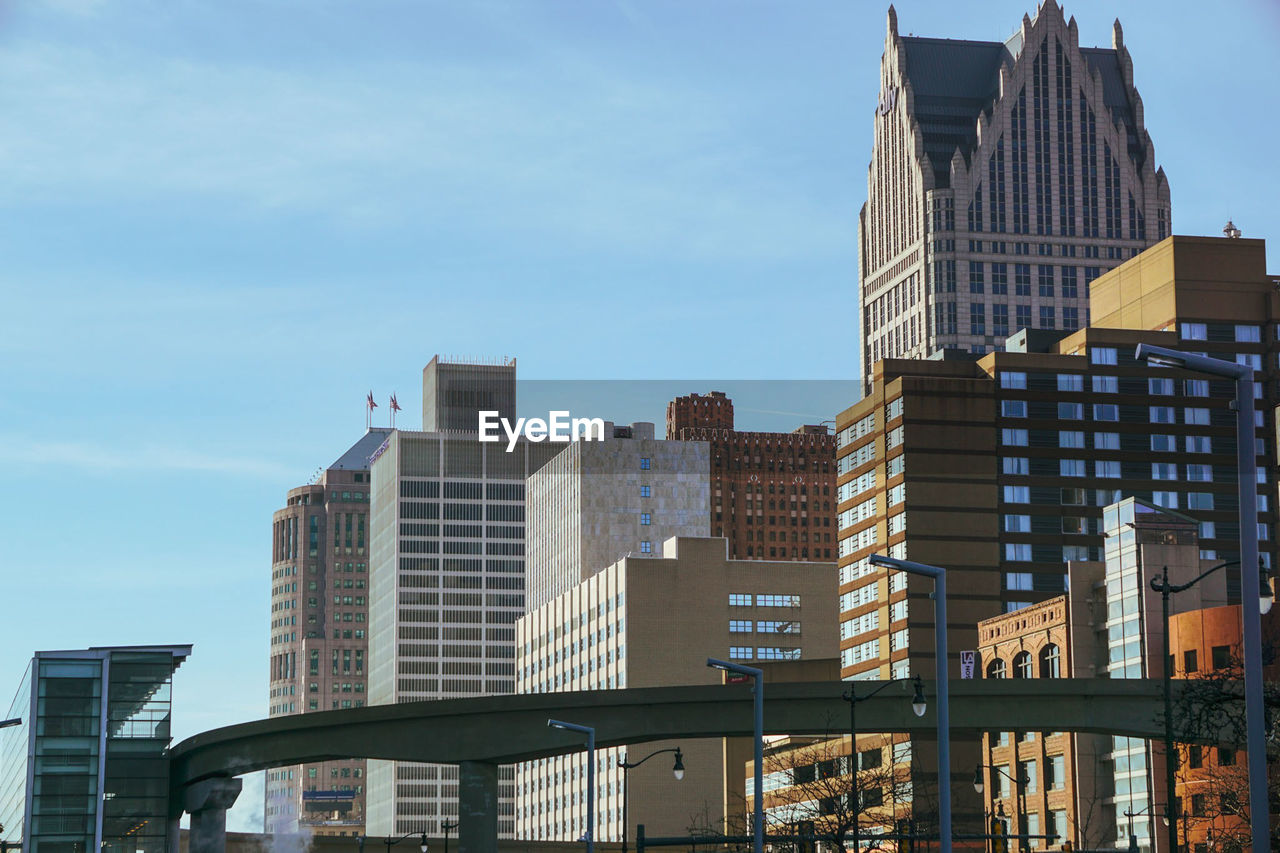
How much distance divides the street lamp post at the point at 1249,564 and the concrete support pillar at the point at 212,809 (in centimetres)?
7936

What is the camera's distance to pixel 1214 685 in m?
37.5

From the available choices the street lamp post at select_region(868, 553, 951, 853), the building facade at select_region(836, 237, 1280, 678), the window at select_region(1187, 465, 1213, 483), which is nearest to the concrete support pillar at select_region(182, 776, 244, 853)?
the street lamp post at select_region(868, 553, 951, 853)

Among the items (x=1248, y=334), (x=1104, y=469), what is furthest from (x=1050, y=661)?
(x=1248, y=334)

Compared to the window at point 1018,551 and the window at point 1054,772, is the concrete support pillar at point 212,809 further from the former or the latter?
the window at point 1018,551

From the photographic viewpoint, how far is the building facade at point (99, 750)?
101 m

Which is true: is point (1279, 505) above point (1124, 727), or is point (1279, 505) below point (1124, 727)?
above

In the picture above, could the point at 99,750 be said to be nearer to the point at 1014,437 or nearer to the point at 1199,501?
the point at 1014,437

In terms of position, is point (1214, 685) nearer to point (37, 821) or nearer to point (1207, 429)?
point (37, 821)

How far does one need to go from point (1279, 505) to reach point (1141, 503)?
148 ft

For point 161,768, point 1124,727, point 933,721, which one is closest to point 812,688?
point 933,721

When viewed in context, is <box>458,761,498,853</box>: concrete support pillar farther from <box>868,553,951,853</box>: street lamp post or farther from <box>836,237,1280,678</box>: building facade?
<box>836,237,1280,678</box>: building facade

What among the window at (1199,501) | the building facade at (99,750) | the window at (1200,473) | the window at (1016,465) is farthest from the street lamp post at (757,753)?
the window at (1200,473)

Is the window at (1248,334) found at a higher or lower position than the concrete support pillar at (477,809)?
higher

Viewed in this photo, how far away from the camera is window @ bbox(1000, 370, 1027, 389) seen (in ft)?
527
